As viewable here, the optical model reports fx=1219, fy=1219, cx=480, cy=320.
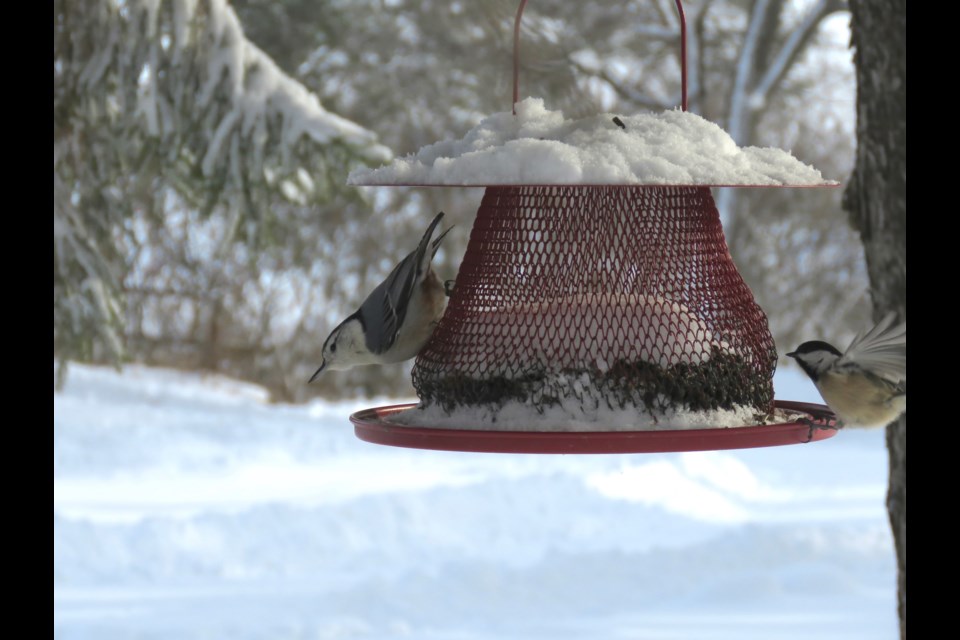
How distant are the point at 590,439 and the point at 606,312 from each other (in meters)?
0.63

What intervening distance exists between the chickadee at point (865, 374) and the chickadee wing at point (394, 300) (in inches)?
50.0

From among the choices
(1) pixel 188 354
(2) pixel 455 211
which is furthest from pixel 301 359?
(2) pixel 455 211

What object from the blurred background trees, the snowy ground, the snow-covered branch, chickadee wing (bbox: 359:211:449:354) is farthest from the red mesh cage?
the snow-covered branch

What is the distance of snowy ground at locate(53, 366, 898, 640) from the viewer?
830cm

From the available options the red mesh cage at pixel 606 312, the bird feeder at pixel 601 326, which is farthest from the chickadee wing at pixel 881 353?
the red mesh cage at pixel 606 312

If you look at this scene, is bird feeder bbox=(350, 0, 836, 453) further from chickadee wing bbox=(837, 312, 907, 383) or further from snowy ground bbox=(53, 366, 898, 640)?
snowy ground bbox=(53, 366, 898, 640)

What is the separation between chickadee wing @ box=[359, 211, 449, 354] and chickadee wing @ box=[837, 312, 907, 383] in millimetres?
1457

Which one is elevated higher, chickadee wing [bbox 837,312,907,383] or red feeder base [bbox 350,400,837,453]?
chickadee wing [bbox 837,312,907,383]

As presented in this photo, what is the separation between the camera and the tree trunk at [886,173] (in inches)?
206

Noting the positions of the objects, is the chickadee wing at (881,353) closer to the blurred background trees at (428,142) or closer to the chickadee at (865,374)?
the chickadee at (865,374)

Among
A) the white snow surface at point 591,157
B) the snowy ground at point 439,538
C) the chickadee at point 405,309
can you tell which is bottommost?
the snowy ground at point 439,538

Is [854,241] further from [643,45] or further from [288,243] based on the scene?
[288,243]

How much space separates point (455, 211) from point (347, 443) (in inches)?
165

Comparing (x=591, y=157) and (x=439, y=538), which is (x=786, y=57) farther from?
(x=591, y=157)
